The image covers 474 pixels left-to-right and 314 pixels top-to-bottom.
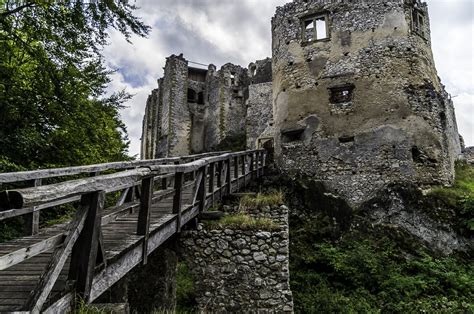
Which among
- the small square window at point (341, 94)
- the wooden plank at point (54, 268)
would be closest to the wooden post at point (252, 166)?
the small square window at point (341, 94)

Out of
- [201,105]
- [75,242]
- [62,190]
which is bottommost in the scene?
[75,242]

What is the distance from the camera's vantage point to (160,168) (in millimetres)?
3891

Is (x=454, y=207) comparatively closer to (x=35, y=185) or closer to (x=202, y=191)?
(x=202, y=191)

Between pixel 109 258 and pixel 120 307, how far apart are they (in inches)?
17.0

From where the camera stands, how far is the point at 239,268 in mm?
5891

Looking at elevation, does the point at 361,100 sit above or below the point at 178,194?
above

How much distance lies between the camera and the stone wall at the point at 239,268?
18.8 feet

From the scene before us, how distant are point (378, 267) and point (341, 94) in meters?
5.78

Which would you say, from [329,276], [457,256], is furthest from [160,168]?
[457,256]

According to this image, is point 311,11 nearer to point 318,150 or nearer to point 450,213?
point 318,150

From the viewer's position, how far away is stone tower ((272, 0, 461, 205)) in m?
10.2

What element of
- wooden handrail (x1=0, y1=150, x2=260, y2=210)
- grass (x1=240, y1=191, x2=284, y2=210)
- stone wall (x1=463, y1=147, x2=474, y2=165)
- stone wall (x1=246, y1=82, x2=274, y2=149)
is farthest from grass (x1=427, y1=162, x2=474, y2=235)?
stone wall (x1=246, y1=82, x2=274, y2=149)

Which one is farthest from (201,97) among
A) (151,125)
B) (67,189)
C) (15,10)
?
(67,189)

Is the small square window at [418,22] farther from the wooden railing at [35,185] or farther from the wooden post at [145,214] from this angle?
the wooden post at [145,214]
